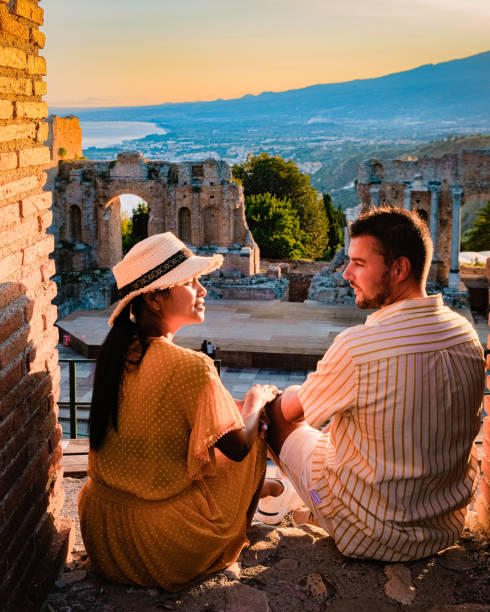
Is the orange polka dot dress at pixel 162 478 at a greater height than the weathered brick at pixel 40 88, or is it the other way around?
the weathered brick at pixel 40 88

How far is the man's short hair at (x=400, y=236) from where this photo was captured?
3715 mm

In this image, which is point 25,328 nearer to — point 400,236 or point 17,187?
point 17,187

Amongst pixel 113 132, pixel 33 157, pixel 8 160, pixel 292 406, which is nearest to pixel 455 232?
pixel 292 406

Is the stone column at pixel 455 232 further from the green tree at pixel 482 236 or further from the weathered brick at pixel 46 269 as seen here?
the green tree at pixel 482 236

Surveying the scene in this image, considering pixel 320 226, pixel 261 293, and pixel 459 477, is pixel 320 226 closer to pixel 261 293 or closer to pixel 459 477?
pixel 261 293

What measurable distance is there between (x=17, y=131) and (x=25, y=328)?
0.91 m

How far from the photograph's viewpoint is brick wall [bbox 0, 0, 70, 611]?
3191 mm

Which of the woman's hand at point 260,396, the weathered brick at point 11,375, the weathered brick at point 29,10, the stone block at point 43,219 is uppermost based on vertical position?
the weathered brick at point 29,10

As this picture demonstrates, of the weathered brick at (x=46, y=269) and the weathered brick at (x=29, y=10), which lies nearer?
the weathered brick at (x=29, y=10)

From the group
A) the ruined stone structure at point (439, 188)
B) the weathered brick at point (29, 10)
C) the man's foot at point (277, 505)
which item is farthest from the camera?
the ruined stone structure at point (439, 188)

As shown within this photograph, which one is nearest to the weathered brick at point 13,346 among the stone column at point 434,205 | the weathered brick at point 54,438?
the weathered brick at point 54,438

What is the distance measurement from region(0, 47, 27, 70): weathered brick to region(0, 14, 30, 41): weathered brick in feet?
0.23

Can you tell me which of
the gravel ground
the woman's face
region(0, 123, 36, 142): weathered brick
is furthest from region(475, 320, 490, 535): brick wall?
region(0, 123, 36, 142): weathered brick

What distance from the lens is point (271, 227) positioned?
1522 inches
